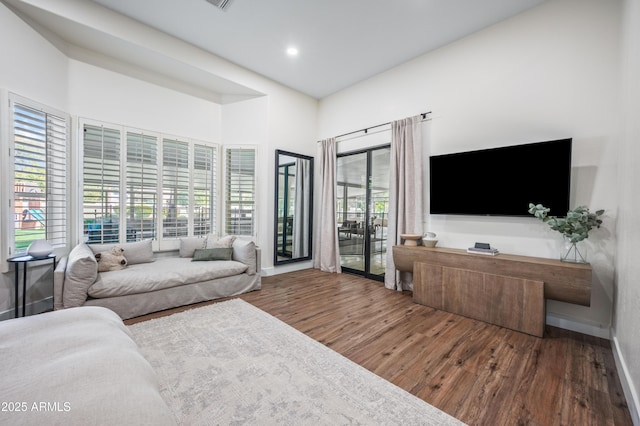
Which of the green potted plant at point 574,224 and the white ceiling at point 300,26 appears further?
the white ceiling at point 300,26

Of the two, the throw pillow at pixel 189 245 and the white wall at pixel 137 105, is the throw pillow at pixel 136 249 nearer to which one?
the throw pillow at pixel 189 245

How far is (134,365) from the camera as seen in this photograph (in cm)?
111

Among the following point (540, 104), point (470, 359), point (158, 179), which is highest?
point (540, 104)

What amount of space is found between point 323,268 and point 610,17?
4.64 metres

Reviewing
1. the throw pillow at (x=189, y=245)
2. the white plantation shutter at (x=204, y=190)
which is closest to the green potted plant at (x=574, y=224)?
the throw pillow at (x=189, y=245)

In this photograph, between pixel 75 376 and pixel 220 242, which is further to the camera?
pixel 220 242

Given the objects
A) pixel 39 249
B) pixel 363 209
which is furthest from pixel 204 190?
pixel 363 209

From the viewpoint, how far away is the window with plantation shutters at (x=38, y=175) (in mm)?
2650

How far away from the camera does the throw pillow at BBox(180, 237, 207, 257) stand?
12.8 feet

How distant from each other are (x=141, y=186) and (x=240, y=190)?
1.41 metres

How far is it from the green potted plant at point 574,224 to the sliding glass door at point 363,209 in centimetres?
205

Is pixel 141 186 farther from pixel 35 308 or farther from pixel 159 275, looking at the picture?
pixel 35 308

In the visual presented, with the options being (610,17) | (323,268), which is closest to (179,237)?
(323,268)

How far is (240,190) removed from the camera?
4512 mm
